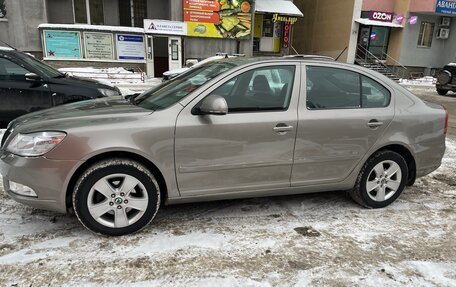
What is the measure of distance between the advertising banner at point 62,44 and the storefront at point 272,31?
1001cm

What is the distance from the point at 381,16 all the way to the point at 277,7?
6.68 meters

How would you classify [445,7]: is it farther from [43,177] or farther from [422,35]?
[43,177]

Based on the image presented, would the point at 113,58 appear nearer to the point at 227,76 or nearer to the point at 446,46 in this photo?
the point at 227,76

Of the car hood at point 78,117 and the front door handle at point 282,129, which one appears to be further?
the front door handle at point 282,129

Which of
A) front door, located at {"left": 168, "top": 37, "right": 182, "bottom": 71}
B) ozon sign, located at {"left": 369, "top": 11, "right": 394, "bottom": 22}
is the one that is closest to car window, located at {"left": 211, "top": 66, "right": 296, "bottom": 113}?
front door, located at {"left": 168, "top": 37, "right": 182, "bottom": 71}

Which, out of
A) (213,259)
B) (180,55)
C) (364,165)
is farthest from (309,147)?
(180,55)

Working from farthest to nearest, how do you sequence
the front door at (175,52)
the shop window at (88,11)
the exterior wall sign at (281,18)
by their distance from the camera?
the exterior wall sign at (281,18), the shop window at (88,11), the front door at (175,52)

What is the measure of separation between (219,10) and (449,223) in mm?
16119

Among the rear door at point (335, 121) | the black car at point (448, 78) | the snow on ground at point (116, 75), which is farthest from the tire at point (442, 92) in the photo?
the rear door at point (335, 121)

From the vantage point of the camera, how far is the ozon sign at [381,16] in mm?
22133

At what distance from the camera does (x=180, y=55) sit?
58.0 ft

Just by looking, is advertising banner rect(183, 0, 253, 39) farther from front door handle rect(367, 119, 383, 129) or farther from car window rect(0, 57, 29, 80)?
front door handle rect(367, 119, 383, 129)

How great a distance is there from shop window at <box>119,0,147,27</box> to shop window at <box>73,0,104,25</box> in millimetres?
999

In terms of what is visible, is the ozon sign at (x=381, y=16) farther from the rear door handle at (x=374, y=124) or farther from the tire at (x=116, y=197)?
the tire at (x=116, y=197)
